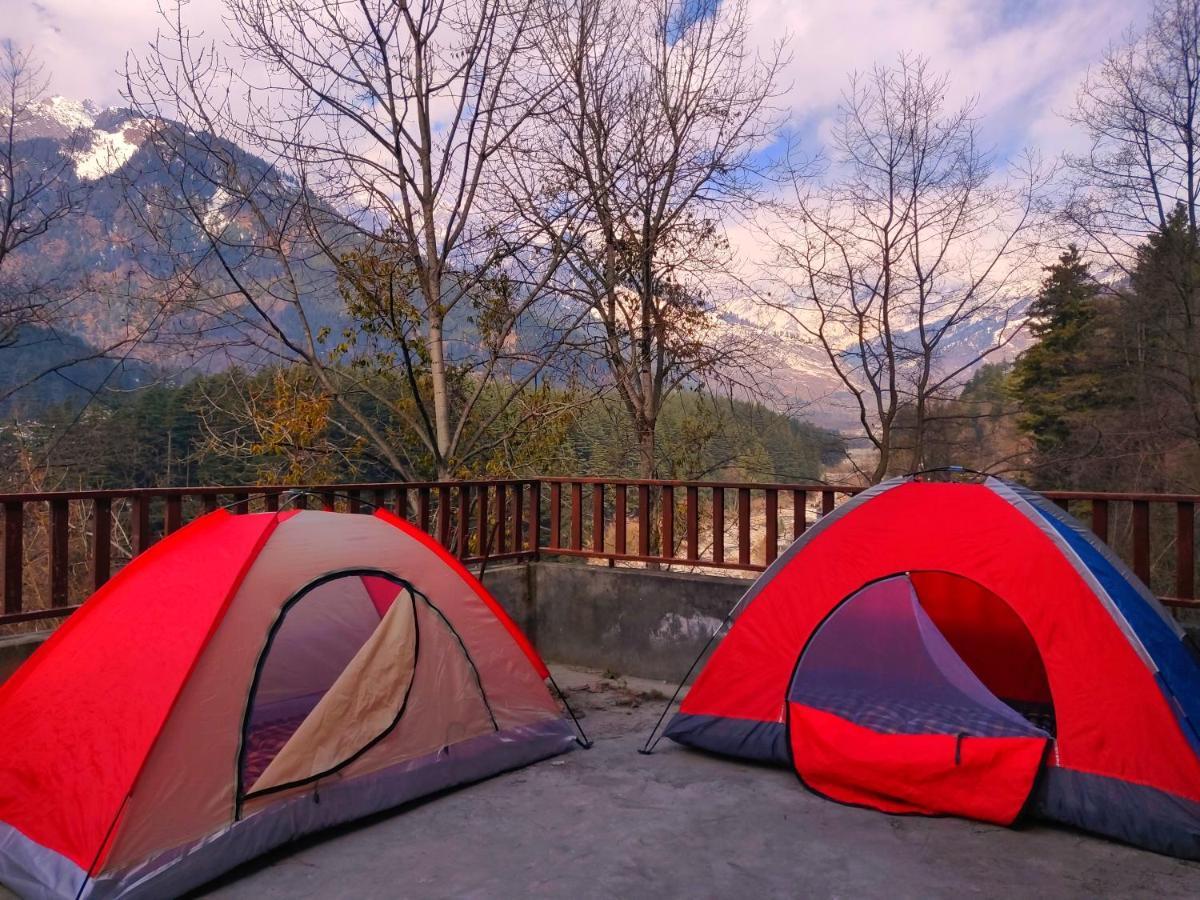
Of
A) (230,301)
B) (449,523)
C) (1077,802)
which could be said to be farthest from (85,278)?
(1077,802)

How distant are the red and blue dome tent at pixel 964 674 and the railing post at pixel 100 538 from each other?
A: 2975 millimetres

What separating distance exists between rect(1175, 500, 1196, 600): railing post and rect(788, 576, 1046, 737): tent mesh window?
3.96 ft

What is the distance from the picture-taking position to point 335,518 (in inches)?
154

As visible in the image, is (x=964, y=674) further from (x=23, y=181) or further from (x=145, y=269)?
(x=23, y=181)

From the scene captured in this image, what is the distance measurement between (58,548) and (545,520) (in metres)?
3.63

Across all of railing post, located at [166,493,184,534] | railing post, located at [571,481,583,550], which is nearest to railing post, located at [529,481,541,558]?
railing post, located at [571,481,583,550]

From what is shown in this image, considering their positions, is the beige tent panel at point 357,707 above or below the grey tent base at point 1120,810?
above

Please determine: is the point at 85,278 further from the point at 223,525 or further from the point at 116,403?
the point at 223,525

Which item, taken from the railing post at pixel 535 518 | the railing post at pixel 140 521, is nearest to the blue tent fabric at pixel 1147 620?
the railing post at pixel 535 518

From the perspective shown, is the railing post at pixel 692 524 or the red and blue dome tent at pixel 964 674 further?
the railing post at pixel 692 524

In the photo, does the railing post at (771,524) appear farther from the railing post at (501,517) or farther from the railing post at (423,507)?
the railing post at (423,507)

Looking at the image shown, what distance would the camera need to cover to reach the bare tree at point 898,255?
1330 cm

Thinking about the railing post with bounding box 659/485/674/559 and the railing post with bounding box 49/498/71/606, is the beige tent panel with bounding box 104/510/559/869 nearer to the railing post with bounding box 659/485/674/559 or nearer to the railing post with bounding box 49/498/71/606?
the railing post with bounding box 49/498/71/606

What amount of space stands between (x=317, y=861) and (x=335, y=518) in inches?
53.4
